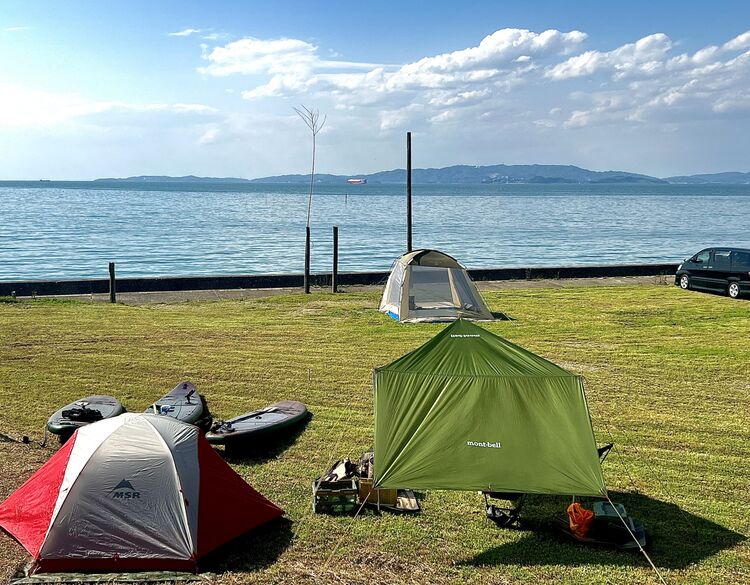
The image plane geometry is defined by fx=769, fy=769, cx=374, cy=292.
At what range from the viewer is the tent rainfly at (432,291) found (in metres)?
21.2

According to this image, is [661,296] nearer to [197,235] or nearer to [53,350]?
[53,350]

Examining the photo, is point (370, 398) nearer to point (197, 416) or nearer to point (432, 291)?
point (197, 416)

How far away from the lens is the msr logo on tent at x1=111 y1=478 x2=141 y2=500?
8.30m

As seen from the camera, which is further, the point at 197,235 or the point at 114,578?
the point at 197,235

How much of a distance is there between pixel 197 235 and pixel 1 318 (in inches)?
2000

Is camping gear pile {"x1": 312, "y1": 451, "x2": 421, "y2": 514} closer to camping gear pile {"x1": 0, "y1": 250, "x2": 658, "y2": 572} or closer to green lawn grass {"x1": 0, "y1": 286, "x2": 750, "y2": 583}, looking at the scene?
camping gear pile {"x1": 0, "y1": 250, "x2": 658, "y2": 572}

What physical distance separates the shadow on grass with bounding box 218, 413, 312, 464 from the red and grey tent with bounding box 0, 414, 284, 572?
1999 millimetres

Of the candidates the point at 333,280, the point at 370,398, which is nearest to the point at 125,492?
the point at 370,398

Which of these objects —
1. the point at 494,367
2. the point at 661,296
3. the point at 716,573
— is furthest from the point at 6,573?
the point at 661,296

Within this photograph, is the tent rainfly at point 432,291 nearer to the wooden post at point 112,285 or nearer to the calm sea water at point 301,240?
the wooden post at point 112,285

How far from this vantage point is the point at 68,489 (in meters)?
8.34

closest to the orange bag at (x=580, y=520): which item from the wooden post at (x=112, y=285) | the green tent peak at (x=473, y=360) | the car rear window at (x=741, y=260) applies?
the green tent peak at (x=473, y=360)

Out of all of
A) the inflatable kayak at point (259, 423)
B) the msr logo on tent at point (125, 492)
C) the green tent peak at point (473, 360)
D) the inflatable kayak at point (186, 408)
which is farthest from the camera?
the inflatable kayak at point (186, 408)

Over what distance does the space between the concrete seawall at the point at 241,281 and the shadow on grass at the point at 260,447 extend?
17221 millimetres
